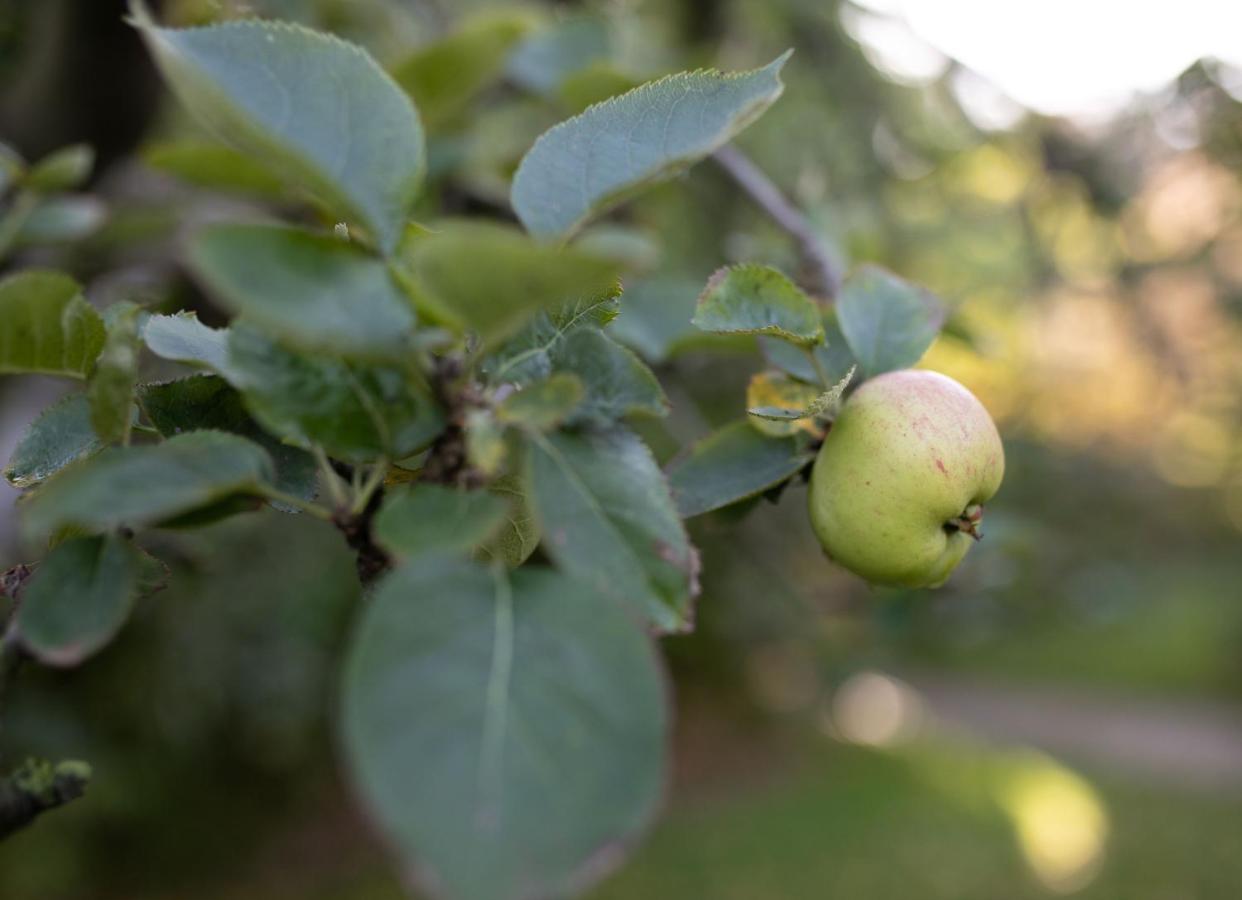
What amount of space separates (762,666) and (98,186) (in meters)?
7.56

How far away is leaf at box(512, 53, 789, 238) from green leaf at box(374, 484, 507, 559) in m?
0.20

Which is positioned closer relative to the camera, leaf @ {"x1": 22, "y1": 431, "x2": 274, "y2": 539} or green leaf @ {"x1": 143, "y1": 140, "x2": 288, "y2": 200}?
leaf @ {"x1": 22, "y1": 431, "x2": 274, "y2": 539}

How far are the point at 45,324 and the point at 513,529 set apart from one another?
1.23 feet

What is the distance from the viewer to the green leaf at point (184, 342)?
686 millimetres

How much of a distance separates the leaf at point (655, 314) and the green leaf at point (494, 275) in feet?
2.86

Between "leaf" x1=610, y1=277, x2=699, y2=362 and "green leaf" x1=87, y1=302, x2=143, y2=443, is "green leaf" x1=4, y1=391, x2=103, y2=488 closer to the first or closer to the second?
"green leaf" x1=87, y1=302, x2=143, y2=443

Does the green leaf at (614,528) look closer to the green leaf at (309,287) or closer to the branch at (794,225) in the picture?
the green leaf at (309,287)

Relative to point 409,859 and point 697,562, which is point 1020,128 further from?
point 409,859

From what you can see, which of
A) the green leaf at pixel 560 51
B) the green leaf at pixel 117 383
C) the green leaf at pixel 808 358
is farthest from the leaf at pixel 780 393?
the green leaf at pixel 560 51

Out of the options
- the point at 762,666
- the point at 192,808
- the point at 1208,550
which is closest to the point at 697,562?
the point at 192,808

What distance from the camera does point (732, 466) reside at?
91cm

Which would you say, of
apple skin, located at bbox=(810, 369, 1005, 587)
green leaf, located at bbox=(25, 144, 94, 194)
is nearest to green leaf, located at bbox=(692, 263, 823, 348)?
apple skin, located at bbox=(810, 369, 1005, 587)

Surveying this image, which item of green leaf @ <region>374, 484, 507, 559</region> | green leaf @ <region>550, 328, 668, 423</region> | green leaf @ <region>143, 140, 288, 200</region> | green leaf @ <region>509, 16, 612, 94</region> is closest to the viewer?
green leaf @ <region>374, 484, 507, 559</region>

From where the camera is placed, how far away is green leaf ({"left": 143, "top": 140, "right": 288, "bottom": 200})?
1.56 m
